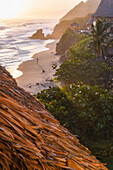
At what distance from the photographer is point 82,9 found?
143m

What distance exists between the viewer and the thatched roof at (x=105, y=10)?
23.8 m

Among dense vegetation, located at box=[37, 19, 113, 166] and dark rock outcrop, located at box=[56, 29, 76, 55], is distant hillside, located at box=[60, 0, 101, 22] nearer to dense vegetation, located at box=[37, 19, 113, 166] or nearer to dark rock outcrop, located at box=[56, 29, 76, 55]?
dark rock outcrop, located at box=[56, 29, 76, 55]

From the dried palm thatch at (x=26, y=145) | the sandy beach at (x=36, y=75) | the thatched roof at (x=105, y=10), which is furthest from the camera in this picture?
the thatched roof at (x=105, y=10)

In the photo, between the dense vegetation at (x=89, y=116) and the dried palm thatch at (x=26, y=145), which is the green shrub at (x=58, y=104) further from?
the dried palm thatch at (x=26, y=145)

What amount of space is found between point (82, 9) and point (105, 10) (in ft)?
432

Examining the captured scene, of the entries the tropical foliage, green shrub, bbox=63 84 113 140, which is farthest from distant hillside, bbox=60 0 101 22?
green shrub, bbox=63 84 113 140

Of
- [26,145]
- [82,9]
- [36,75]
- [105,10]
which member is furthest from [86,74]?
[82,9]

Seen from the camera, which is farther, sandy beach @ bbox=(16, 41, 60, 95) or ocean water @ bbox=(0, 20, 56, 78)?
ocean water @ bbox=(0, 20, 56, 78)

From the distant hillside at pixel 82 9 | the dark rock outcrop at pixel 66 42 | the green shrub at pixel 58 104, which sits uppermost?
the distant hillside at pixel 82 9

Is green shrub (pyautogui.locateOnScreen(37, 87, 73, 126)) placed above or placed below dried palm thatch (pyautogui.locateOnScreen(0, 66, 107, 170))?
below

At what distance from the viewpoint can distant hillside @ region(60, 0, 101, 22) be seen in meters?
138

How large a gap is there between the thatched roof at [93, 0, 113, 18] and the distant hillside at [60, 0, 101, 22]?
383 ft

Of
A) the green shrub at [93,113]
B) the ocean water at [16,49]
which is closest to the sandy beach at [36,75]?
the ocean water at [16,49]

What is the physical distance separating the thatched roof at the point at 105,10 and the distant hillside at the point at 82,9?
117 metres
